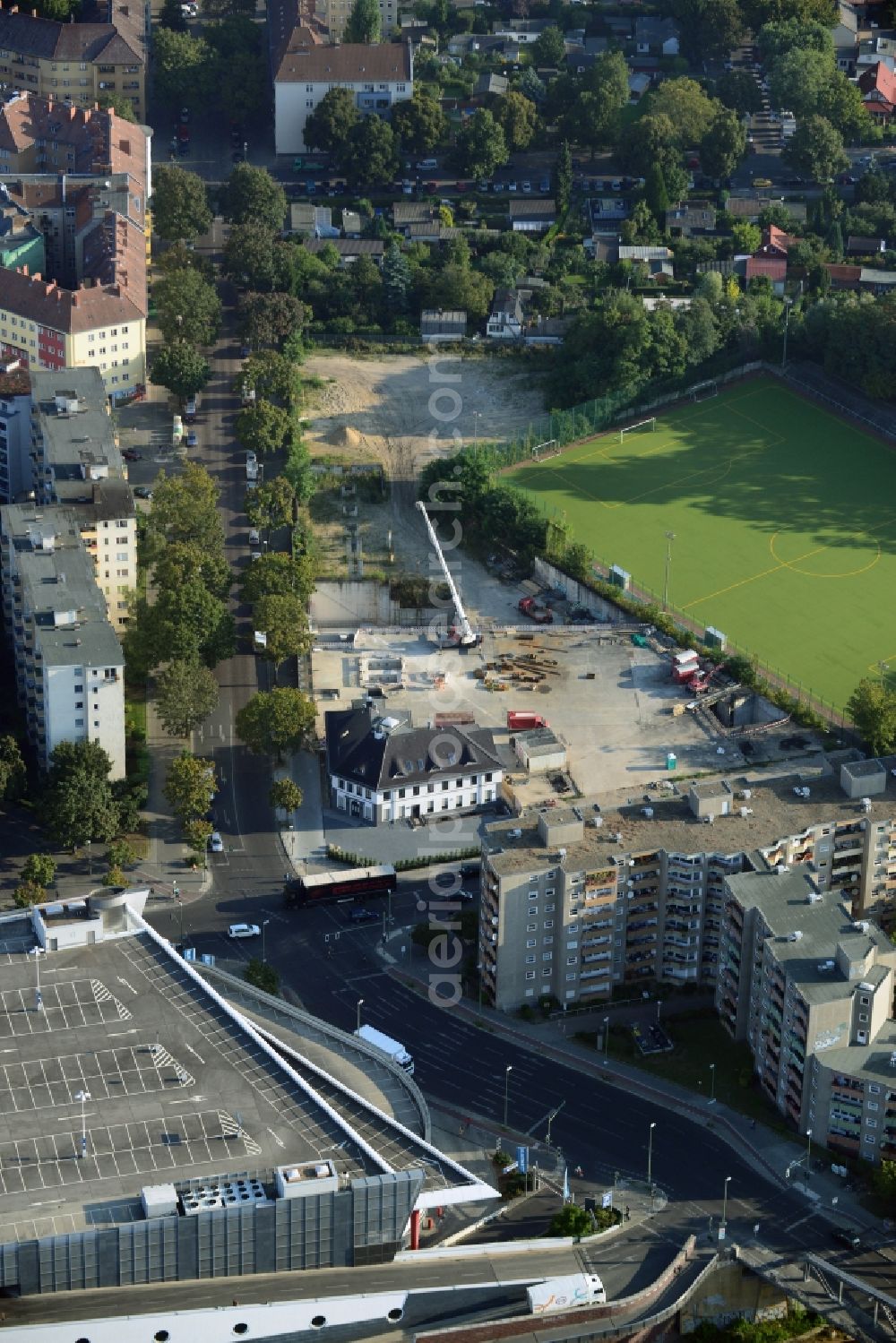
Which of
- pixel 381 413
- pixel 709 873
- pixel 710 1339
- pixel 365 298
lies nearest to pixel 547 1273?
pixel 710 1339

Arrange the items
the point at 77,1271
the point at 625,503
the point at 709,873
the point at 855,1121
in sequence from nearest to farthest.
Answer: the point at 77,1271
the point at 855,1121
the point at 709,873
the point at 625,503

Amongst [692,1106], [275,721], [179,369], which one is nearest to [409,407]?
[179,369]

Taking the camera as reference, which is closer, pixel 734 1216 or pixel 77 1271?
pixel 77 1271

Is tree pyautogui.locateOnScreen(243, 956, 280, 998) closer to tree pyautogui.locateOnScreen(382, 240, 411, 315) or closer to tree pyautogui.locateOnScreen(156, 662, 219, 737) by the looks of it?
tree pyautogui.locateOnScreen(156, 662, 219, 737)

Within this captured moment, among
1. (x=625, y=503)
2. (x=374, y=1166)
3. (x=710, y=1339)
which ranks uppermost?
(x=625, y=503)

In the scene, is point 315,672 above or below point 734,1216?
above

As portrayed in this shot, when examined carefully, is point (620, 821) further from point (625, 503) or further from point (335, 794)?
point (625, 503)

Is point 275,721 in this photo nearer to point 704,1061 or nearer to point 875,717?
point 704,1061

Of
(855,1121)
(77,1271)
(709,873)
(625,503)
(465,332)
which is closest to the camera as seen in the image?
(77,1271)
